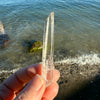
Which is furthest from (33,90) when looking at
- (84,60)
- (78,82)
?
(84,60)

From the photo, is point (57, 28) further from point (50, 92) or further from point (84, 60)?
point (50, 92)

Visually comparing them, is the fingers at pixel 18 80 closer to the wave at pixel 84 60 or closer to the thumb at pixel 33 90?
the thumb at pixel 33 90

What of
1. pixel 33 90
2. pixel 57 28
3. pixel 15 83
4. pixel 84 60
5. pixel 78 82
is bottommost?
pixel 78 82

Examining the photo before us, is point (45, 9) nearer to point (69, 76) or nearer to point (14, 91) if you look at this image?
point (69, 76)

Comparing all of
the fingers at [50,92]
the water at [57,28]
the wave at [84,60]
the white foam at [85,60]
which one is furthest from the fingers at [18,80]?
the white foam at [85,60]

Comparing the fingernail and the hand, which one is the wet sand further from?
the fingernail

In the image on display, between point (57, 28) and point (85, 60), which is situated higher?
point (57, 28)

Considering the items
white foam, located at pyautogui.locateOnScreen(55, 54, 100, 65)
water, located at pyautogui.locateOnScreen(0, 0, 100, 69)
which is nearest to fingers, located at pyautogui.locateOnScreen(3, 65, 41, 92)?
water, located at pyautogui.locateOnScreen(0, 0, 100, 69)

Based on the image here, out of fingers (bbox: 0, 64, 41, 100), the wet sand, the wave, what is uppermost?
fingers (bbox: 0, 64, 41, 100)
